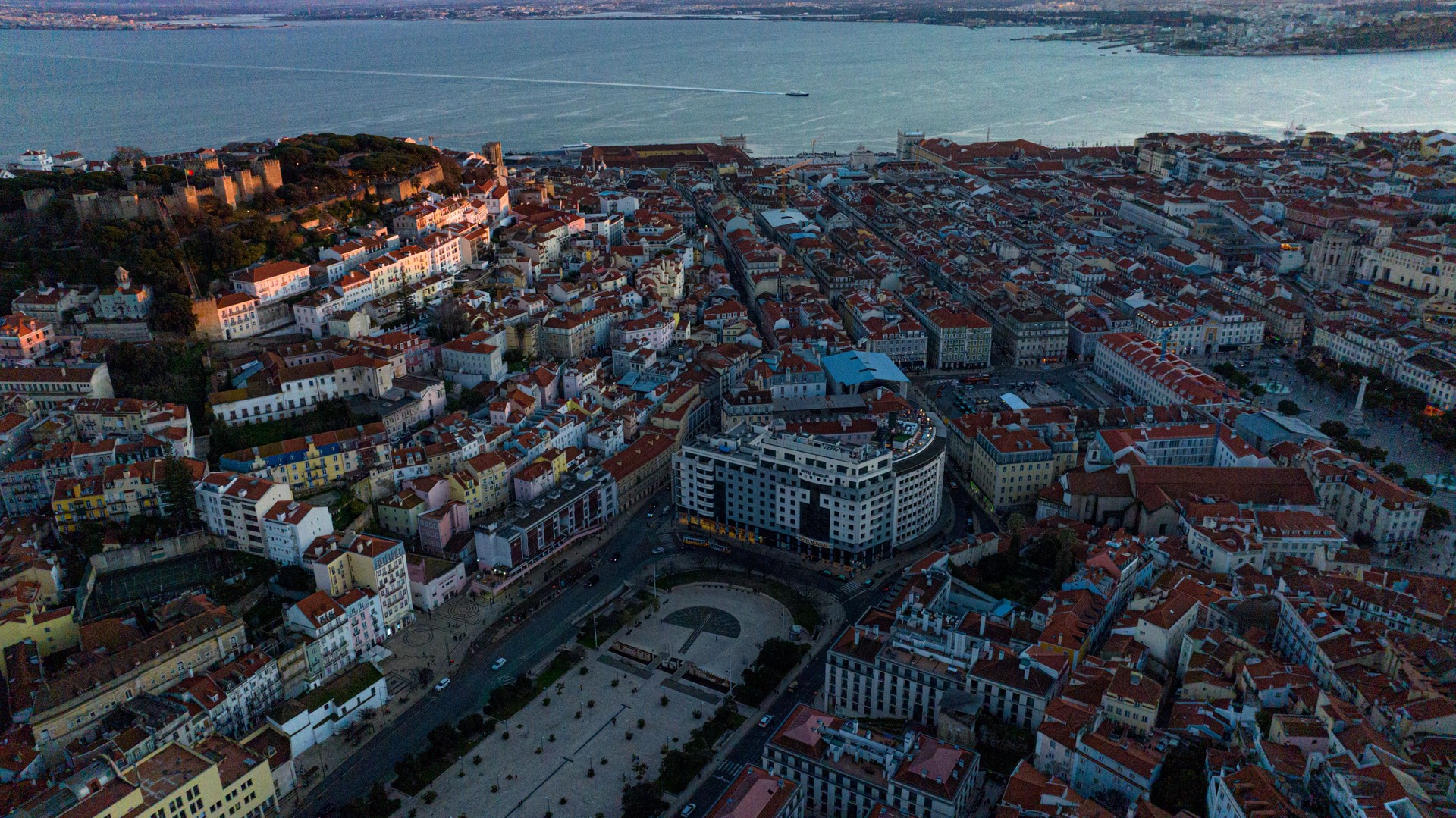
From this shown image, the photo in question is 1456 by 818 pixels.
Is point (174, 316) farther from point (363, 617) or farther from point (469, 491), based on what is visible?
point (363, 617)

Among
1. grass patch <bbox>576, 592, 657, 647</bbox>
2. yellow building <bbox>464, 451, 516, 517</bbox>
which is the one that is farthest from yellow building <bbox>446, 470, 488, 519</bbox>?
grass patch <bbox>576, 592, 657, 647</bbox>

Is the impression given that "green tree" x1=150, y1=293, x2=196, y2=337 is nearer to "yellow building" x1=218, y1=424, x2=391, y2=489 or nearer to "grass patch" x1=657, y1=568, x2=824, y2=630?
"yellow building" x1=218, y1=424, x2=391, y2=489

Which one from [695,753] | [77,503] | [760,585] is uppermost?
[77,503]

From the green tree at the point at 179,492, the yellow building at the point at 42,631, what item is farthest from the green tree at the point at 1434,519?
the yellow building at the point at 42,631

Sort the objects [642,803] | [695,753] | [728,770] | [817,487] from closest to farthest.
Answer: [642,803] → [728,770] → [695,753] → [817,487]

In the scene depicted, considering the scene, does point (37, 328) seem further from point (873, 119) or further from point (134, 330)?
point (873, 119)

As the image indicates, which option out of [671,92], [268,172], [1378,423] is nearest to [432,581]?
[268,172]

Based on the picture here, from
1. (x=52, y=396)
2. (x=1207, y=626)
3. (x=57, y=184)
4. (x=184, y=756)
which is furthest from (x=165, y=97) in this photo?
(x=1207, y=626)
